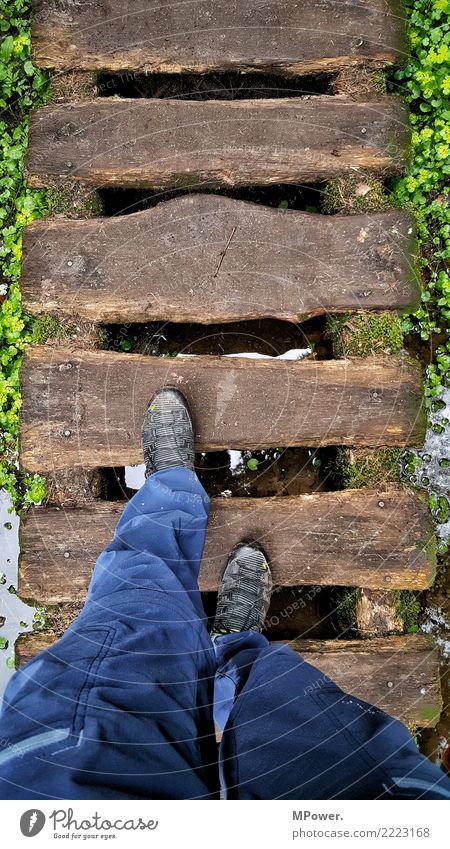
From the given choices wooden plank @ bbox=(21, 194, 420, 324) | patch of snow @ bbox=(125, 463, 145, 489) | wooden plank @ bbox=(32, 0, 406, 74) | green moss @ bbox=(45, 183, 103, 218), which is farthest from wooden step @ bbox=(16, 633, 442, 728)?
wooden plank @ bbox=(32, 0, 406, 74)

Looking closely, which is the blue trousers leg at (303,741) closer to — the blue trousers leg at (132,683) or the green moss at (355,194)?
the blue trousers leg at (132,683)

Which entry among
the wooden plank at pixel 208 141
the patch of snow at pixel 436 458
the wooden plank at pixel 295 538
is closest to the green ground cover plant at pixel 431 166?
the patch of snow at pixel 436 458

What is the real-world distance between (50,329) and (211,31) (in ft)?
5.09

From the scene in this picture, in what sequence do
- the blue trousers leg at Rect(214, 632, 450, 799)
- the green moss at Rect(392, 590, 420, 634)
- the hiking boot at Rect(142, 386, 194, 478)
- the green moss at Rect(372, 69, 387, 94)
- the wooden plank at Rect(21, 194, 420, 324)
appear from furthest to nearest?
the green moss at Rect(392, 590, 420, 634) < the green moss at Rect(372, 69, 387, 94) < the wooden plank at Rect(21, 194, 420, 324) < the hiking boot at Rect(142, 386, 194, 478) < the blue trousers leg at Rect(214, 632, 450, 799)

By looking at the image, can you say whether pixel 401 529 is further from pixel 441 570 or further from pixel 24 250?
pixel 24 250

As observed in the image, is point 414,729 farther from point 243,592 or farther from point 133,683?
point 133,683

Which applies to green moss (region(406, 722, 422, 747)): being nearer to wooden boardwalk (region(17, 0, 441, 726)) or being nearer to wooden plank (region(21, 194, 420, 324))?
wooden boardwalk (region(17, 0, 441, 726))

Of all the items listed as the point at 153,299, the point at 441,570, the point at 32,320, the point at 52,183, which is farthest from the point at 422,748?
the point at 52,183

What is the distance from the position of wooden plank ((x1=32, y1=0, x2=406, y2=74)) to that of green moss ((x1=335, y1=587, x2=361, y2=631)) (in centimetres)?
251

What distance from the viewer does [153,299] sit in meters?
2.56

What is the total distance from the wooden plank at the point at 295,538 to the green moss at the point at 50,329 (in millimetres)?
799

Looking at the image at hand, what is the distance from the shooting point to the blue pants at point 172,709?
5.47ft

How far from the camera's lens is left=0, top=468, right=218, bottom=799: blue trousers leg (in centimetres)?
164

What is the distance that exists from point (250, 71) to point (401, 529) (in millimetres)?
2251
